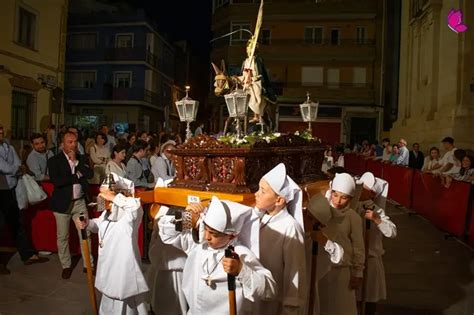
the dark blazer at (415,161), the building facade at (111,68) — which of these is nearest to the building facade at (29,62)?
the dark blazer at (415,161)

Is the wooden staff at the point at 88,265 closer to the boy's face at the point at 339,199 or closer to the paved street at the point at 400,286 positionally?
the paved street at the point at 400,286

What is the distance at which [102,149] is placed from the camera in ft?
33.0

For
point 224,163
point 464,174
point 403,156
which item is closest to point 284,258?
point 224,163

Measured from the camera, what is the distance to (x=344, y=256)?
162 inches

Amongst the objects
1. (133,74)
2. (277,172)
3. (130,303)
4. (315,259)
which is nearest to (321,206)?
(315,259)

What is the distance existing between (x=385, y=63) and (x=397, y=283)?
26.9 meters

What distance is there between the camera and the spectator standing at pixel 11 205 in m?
6.50

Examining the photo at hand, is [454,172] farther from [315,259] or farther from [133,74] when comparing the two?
[133,74]

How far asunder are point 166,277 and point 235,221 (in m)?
1.84

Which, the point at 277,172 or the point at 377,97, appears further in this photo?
the point at 377,97

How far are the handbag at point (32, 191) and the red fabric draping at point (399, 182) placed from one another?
369 inches

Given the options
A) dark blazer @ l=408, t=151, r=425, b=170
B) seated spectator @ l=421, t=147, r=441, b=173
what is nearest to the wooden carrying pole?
seated spectator @ l=421, t=147, r=441, b=173

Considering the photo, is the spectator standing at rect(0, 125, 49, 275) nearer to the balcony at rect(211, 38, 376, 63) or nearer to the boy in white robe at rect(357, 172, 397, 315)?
the boy in white robe at rect(357, 172, 397, 315)

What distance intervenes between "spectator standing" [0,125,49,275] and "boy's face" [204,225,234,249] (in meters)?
4.52
